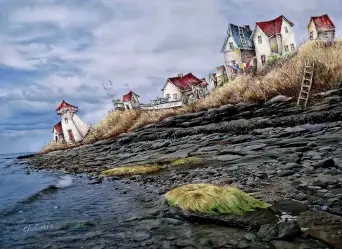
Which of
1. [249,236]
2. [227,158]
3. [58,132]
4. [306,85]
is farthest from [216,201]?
[58,132]

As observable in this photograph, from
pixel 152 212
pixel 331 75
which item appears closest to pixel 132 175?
pixel 152 212

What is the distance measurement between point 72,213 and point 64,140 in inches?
1634

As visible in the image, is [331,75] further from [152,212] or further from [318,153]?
[152,212]

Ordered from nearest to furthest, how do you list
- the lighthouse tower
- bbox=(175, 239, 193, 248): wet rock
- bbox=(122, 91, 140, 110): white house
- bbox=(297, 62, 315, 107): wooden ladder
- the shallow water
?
1. bbox=(175, 239, 193, 248): wet rock
2. the shallow water
3. bbox=(297, 62, 315, 107): wooden ladder
4. the lighthouse tower
5. bbox=(122, 91, 140, 110): white house

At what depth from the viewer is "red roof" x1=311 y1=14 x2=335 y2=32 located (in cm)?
4266

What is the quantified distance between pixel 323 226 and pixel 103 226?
143 inches

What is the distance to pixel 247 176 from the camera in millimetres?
8531

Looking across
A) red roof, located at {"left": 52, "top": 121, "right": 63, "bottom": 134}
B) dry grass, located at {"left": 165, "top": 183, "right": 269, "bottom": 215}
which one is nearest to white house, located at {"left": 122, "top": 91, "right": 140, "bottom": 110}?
red roof, located at {"left": 52, "top": 121, "right": 63, "bottom": 134}

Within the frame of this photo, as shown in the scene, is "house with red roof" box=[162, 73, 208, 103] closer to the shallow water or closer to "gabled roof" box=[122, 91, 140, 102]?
"gabled roof" box=[122, 91, 140, 102]

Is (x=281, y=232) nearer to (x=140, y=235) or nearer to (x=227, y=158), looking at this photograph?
(x=140, y=235)

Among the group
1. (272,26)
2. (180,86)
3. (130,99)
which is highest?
(272,26)

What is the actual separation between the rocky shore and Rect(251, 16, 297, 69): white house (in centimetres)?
2560

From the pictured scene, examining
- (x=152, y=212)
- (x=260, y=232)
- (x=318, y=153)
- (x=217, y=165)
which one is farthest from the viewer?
(x=217, y=165)

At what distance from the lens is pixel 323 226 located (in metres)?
4.53
